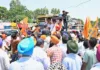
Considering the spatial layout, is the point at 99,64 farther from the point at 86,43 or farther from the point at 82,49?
the point at 82,49

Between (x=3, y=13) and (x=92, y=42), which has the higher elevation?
(x=3, y=13)

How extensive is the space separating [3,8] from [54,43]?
111 meters

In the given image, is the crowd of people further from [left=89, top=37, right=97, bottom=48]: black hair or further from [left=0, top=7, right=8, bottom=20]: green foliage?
[left=0, top=7, right=8, bottom=20]: green foliage

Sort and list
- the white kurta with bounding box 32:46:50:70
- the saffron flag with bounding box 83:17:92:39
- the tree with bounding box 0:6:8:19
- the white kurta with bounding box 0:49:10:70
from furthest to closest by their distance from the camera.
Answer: the tree with bounding box 0:6:8:19 → the saffron flag with bounding box 83:17:92:39 → the white kurta with bounding box 32:46:50:70 → the white kurta with bounding box 0:49:10:70

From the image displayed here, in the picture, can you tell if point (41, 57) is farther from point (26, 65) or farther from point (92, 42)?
point (26, 65)

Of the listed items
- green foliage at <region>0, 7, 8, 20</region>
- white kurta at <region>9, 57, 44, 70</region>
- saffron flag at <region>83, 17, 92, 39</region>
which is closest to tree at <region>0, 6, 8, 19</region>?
green foliage at <region>0, 7, 8, 20</region>

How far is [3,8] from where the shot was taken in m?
116

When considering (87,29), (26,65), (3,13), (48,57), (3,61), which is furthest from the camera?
(3,13)

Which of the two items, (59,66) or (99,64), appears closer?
(99,64)

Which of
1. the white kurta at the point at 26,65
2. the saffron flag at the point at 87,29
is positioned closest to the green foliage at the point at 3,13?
the saffron flag at the point at 87,29

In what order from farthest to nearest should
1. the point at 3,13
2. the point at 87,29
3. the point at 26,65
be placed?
the point at 3,13 < the point at 87,29 < the point at 26,65

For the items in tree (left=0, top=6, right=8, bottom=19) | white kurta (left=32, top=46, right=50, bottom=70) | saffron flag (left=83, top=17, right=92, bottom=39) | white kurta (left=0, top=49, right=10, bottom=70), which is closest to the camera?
white kurta (left=0, top=49, right=10, bottom=70)

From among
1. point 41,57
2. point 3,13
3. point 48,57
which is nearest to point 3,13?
point 3,13

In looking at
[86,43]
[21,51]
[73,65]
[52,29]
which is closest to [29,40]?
[21,51]
